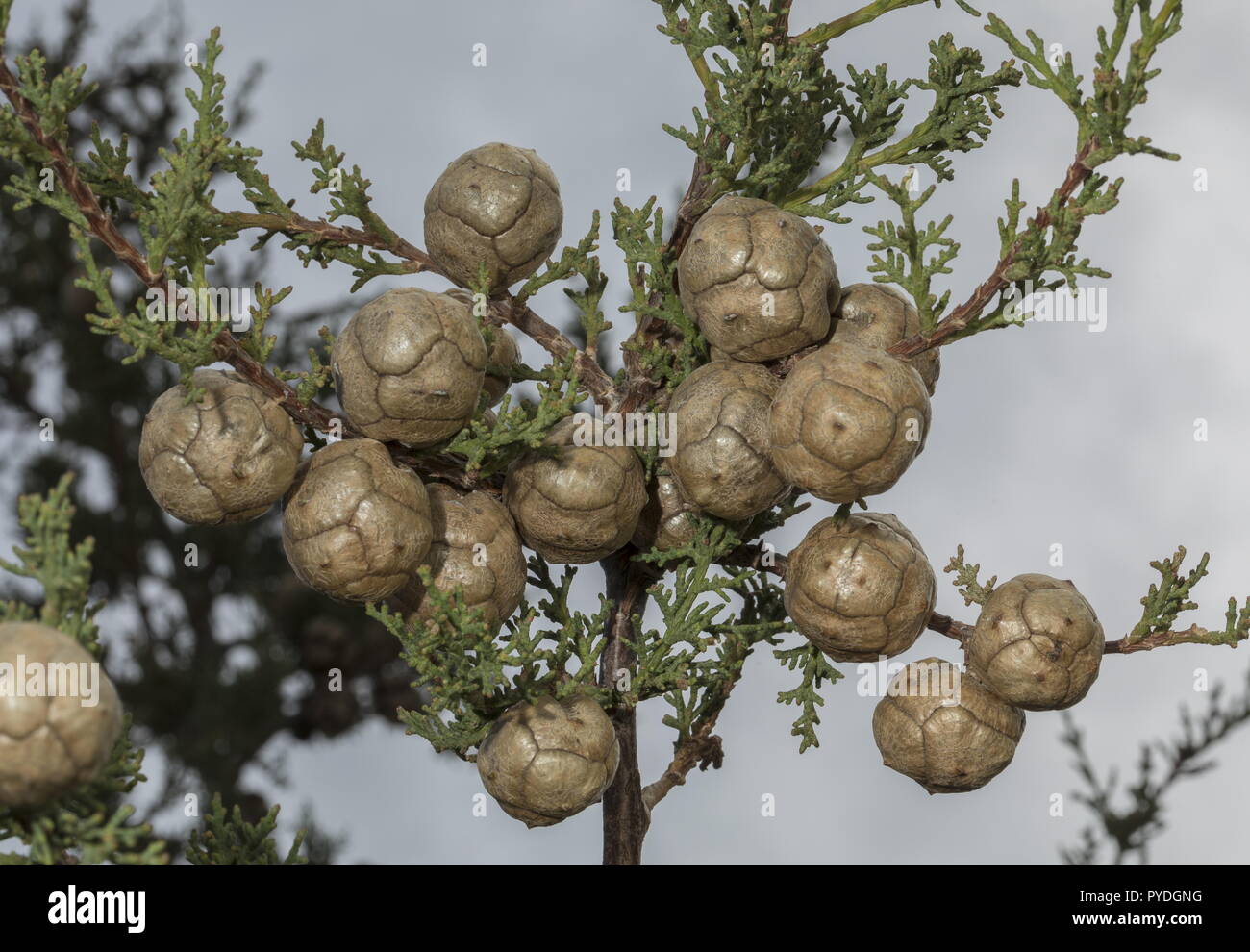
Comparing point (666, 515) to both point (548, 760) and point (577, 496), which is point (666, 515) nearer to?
point (577, 496)

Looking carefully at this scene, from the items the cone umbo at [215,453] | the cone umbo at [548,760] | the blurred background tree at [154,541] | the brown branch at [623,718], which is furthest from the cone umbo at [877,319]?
the blurred background tree at [154,541]
